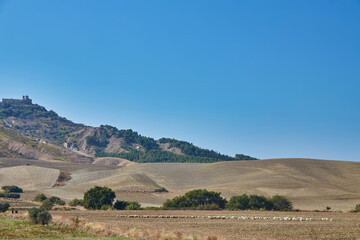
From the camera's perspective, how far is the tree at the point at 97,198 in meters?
73.2

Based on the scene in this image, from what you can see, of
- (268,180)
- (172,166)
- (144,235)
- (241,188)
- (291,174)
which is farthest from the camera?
(172,166)

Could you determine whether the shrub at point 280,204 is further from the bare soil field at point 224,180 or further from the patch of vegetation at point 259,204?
the bare soil field at point 224,180

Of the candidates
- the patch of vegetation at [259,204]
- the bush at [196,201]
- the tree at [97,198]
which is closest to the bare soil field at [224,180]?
the patch of vegetation at [259,204]

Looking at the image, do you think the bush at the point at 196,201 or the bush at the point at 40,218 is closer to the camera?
the bush at the point at 40,218

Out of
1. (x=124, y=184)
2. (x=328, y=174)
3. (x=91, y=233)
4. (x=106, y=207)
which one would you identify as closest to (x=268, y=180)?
(x=328, y=174)

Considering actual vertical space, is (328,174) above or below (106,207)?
above

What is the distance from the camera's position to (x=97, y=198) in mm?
74625

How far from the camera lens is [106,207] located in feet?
231

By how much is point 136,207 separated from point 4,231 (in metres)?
38.4

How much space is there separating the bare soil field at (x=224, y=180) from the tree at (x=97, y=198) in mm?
12733

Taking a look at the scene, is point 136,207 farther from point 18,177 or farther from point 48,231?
point 18,177

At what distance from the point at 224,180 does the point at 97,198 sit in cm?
5833

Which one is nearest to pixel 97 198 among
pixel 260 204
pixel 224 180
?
pixel 260 204

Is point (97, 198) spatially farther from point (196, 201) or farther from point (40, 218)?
point (40, 218)
